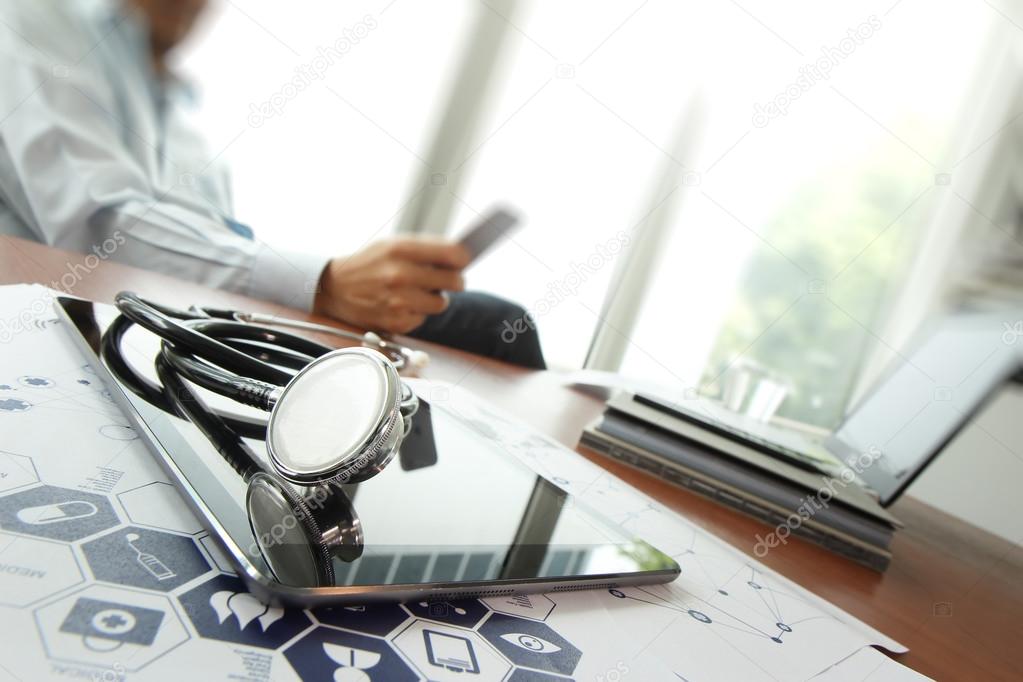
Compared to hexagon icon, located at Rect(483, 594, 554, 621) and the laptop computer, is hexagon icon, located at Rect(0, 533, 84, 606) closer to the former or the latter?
hexagon icon, located at Rect(483, 594, 554, 621)

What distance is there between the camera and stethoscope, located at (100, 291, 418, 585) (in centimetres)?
25

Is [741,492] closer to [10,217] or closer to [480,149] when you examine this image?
[10,217]

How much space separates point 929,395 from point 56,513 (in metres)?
0.89

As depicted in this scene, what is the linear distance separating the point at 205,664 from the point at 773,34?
11.5 ft

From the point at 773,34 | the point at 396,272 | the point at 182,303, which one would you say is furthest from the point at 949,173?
the point at 182,303

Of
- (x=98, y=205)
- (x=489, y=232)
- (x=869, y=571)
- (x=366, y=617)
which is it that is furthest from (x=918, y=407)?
(x=98, y=205)

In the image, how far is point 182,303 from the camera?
66 centimetres

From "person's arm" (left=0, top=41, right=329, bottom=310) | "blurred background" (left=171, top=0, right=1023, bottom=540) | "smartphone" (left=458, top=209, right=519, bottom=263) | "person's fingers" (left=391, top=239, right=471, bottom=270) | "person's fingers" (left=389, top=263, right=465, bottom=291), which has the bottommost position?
"person's arm" (left=0, top=41, right=329, bottom=310)

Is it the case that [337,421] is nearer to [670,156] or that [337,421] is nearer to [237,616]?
[237,616]

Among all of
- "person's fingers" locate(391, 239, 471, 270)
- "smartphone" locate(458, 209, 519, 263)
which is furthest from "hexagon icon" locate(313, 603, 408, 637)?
"person's fingers" locate(391, 239, 471, 270)

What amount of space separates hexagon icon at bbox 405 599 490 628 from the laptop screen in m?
0.62

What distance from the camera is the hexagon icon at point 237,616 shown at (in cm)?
20

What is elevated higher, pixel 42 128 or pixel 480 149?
pixel 480 149

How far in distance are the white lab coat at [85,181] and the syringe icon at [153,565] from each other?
86 cm
